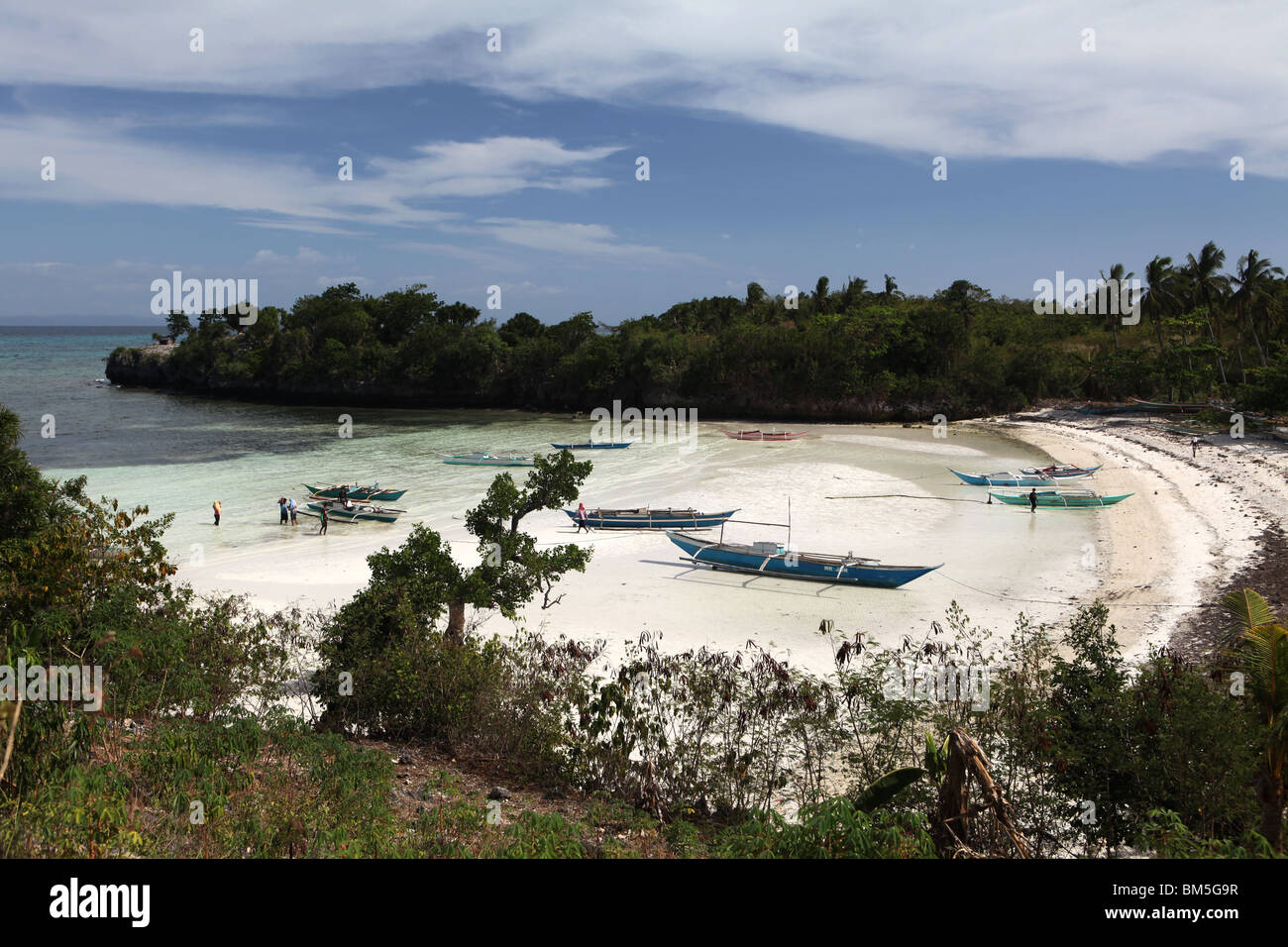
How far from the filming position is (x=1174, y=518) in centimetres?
2245

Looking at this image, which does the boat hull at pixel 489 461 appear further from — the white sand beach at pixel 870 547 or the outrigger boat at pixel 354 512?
the outrigger boat at pixel 354 512

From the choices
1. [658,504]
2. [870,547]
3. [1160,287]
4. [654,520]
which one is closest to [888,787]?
[870,547]

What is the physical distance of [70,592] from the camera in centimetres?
880

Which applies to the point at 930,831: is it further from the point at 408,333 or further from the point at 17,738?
the point at 408,333

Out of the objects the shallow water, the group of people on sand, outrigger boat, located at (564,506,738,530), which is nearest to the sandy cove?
the shallow water

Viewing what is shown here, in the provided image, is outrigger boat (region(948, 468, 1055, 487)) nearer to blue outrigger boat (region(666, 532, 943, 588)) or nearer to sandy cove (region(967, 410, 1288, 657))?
sandy cove (region(967, 410, 1288, 657))

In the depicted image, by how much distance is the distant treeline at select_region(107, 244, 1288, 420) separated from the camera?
1789 inches

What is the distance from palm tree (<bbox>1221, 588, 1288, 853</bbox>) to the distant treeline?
3396 centimetres

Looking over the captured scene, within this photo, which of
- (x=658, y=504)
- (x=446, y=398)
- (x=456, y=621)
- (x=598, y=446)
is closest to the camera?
(x=456, y=621)

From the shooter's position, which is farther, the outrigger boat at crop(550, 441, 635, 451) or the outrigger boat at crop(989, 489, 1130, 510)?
the outrigger boat at crop(550, 441, 635, 451)

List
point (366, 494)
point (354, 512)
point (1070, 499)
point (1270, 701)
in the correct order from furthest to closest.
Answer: point (366, 494) → point (1070, 499) → point (354, 512) → point (1270, 701)

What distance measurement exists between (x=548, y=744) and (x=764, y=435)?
39378mm

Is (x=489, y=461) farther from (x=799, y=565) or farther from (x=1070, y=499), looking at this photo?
(x=1070, y=499)

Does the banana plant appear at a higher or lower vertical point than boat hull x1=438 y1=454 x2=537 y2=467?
lower
